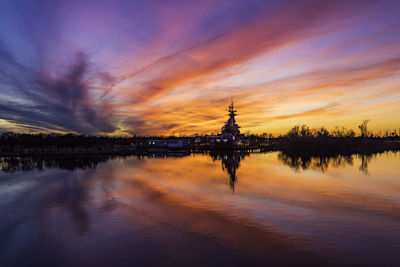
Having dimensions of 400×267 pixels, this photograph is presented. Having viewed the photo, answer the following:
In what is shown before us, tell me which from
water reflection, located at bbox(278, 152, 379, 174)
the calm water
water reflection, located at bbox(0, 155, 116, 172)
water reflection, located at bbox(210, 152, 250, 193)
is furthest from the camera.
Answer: water reflection, located at bbox(0, 155, 116, 172)

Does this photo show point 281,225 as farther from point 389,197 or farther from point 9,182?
point 9,182

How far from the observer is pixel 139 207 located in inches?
621

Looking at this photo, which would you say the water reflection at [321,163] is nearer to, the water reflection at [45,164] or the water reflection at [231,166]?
the water reflection at [231,166]

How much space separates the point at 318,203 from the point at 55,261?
1499cm

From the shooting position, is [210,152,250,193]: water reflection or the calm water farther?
[210,152,250,193]: water reflection

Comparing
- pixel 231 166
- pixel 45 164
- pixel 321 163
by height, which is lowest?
pixel 231 166

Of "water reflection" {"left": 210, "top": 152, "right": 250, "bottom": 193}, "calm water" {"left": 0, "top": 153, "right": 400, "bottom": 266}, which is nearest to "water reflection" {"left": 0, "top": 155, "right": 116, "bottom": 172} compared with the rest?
"calm water" {"left": 0, "top": 153, "right": 400, "bottom": 266}

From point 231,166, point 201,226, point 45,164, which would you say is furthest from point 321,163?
point 45,164

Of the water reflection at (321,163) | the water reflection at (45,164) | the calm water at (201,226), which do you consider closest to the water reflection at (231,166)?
the calm water at (201,226)

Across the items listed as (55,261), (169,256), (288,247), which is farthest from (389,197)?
(55,261)

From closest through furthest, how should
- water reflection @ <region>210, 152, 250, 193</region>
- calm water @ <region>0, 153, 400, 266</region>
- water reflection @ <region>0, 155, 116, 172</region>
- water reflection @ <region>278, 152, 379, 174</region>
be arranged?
calm water @ <region>0, 153, 400, 266</region>
water reflection @ <region>210, 152, 250, 193</region>
water reflection @ <region>278, 152, 379, 174</region>
water reflection @ <region>0, 155, 116, 172</region>

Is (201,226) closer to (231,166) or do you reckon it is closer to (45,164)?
(231,166)

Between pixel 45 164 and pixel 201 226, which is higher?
pixel 45 164

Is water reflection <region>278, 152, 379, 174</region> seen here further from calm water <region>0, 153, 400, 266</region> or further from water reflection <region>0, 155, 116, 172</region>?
water reflection <region>0, 155, 116, 172</region>
